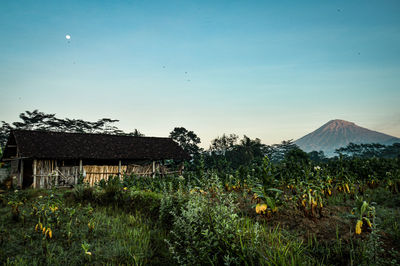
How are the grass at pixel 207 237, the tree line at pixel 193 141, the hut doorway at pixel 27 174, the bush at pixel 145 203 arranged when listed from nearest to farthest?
the grass at pixel 207 237 < the bush at pixel 145 203 < the hut doorway at pixel 27 174 < the tree line at pixel 193 141

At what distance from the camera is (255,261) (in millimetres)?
2439

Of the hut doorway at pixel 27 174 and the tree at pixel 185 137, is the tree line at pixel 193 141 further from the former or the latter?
the hut doorway at pixel 27 174

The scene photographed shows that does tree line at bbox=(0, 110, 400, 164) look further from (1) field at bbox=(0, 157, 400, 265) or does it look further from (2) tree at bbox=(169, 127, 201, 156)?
(1) field at bbox=(0, 157, 400, 265)

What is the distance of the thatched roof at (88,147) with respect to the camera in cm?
1509

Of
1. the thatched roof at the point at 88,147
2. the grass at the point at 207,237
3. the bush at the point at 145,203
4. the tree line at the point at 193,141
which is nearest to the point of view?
the grass at the point at 207,237

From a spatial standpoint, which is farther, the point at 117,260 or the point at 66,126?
the point at 66,126

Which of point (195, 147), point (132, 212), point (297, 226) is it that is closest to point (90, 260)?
point (132, 212)

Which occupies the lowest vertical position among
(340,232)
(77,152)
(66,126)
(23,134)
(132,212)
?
(132,212)

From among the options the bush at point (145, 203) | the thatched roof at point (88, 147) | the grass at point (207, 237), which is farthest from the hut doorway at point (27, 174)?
the bush at point (145, 203)

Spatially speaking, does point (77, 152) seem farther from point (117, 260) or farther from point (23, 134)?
point (117, 260)

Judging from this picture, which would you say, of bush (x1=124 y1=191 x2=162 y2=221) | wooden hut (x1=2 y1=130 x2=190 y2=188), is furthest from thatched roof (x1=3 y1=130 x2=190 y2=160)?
bush (x1=124 y1=191 x2=162 y2=221)

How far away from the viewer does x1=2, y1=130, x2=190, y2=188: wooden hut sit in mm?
15125

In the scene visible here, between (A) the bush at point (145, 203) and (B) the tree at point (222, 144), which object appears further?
(B) the tree at point (222, 144)

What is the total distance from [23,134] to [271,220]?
18537 millimetres
